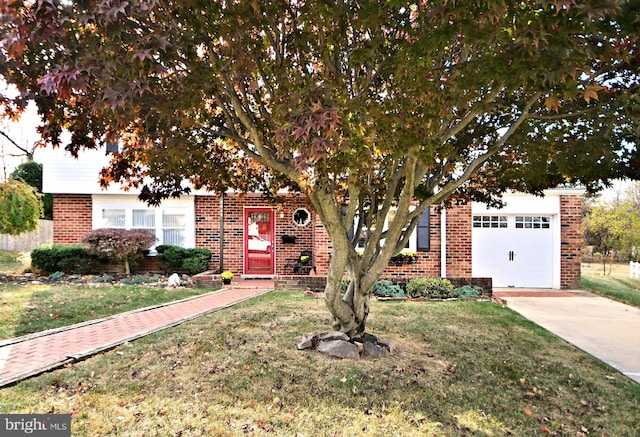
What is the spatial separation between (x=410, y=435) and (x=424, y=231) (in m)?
9.71

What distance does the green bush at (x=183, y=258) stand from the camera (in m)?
12.7

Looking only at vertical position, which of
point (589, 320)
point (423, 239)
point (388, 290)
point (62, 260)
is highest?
point (423, 239)

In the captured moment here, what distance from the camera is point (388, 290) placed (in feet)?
33.5

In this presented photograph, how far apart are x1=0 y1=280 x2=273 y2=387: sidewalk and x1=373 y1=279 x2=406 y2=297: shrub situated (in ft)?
11.2

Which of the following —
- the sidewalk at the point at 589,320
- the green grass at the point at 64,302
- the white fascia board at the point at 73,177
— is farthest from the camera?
the white fascia board at the point at 73,177

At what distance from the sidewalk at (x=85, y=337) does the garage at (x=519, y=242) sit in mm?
8098

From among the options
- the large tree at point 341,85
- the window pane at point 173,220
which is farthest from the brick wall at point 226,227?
the large tree at point 341,85

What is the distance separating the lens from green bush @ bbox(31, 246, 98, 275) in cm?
1240

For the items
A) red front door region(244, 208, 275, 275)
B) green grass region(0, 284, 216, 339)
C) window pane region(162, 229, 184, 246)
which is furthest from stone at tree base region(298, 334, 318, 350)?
window pane region(162, 229, 184, 246)

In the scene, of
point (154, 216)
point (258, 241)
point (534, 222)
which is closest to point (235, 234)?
point (258, 241)

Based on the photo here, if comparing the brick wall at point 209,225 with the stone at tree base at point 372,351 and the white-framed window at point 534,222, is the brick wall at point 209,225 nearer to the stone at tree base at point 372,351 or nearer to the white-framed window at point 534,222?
the stone at tree base at point 372,351

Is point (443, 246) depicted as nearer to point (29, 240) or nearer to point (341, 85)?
point (341, 85)

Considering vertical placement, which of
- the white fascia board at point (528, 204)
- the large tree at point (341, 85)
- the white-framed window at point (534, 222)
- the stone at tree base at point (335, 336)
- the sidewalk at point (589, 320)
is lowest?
the sidewalk at point (589, 320)

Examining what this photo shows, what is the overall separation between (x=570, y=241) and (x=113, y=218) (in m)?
14.7
